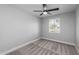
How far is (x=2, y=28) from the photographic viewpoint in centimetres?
191

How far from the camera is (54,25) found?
3875 millimetres

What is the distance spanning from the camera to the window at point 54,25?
11.9 ft

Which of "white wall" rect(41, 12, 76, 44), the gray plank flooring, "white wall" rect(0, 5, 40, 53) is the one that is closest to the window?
"white wall" rect(41, 12, 76, 44)

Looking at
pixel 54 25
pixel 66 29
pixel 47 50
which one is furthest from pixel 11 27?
pixel 66 29

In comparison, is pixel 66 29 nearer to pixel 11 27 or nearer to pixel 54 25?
pixel 54 25

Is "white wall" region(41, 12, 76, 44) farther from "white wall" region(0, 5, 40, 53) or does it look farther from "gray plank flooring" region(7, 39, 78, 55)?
"white wall" region(0, 5, 40, 53)

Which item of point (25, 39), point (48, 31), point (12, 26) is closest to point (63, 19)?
point (48, 31)

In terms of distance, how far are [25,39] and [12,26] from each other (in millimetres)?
1145

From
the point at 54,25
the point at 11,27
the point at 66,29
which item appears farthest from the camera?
the point at 54,25

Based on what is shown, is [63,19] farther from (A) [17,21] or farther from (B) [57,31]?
(A) [17,21]

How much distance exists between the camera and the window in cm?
364

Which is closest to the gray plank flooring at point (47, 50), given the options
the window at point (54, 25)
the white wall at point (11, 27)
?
the white wall at point (11, 27)
